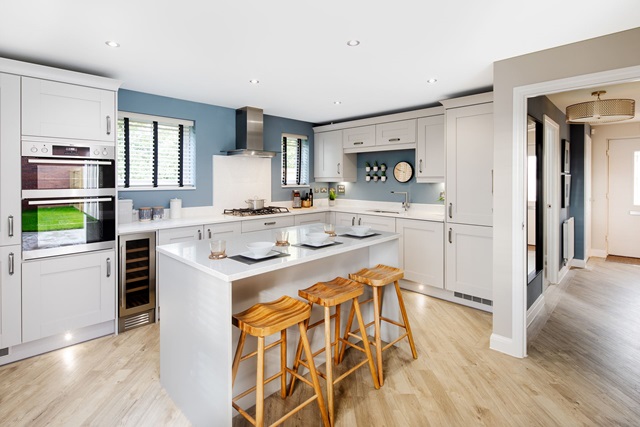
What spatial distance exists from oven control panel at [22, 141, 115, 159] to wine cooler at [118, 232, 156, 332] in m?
0.77

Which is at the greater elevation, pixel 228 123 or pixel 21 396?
pixel 228 123

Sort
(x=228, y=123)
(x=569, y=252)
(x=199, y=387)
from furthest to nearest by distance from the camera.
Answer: (x=569, y=252) → (x=228, y=123) → (x=199, y=387)

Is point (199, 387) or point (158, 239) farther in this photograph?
point (158, 239)

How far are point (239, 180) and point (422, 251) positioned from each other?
2.63 metres

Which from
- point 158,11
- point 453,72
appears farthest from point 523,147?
point 158,11

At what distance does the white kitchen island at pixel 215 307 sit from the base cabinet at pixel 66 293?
3.85 feet

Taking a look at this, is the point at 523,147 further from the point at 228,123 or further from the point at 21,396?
the point at 21,396

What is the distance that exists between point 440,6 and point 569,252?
4.85 m

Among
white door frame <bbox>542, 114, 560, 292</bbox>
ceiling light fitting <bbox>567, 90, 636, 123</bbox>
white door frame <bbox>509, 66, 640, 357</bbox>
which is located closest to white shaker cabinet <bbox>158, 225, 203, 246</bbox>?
white door frame <bbox>509, 66, 640, 357</bbox>

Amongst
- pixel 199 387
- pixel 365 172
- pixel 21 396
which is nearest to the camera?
pixel 199 387

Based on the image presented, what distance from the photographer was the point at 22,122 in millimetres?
2686

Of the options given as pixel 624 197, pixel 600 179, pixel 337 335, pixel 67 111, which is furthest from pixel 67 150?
pixel 624 197

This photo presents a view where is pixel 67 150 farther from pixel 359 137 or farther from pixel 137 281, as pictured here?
pixel 359 137

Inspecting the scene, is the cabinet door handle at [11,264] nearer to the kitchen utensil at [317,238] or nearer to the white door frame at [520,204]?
the kitchen utensil at [317,238]
